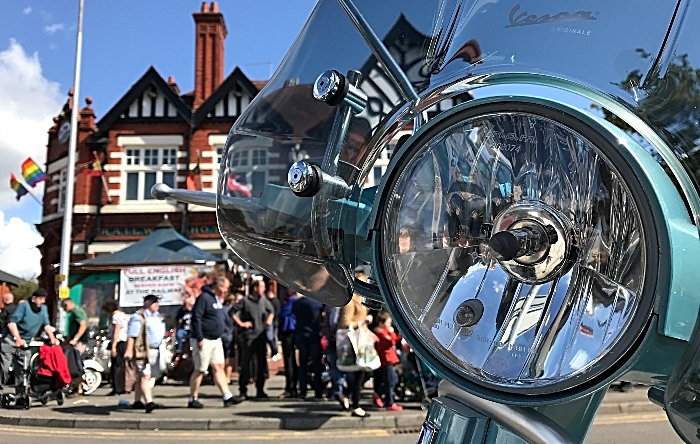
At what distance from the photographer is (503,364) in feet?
3.16

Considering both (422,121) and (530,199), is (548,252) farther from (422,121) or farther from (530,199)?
(422,121)

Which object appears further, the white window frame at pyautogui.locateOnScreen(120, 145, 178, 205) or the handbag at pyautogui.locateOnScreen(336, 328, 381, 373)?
the white window frame at pyautogui.locateOnScreen(120, 145, 178, 205)

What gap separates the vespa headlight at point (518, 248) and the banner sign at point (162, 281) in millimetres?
12570

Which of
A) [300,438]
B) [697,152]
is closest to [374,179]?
[697,152]

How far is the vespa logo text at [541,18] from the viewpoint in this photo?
0.94 metres

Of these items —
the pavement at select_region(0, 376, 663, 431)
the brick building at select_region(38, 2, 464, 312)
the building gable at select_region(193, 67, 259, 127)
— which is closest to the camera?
the pavement at select_region(0, 376, 663, 431)

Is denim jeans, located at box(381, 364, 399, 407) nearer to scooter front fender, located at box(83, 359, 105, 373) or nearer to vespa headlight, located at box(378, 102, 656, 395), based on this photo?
scooter front fender, located at box(83, 359, 105, 373)

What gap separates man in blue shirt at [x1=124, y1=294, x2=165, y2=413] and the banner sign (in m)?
4.80

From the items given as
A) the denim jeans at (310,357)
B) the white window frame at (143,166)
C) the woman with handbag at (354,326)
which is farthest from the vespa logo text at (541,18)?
the white window frame at (143,166)

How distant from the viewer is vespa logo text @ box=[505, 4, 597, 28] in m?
0.94

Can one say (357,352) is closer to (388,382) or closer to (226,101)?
(388,382)

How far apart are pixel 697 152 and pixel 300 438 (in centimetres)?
594

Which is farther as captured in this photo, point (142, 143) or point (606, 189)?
point (142, 143)

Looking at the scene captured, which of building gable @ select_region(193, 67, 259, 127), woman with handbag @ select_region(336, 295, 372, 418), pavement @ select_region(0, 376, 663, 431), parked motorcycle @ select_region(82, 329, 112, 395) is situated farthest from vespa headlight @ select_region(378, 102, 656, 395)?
building gable @ select_region(193, 67, 259, 127)
